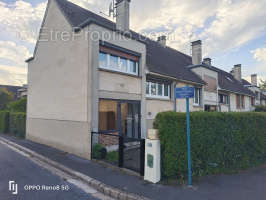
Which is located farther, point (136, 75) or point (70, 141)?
point (136, 75)

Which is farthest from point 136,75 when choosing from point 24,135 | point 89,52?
point 24,135

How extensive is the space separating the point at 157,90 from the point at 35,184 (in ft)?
26.2

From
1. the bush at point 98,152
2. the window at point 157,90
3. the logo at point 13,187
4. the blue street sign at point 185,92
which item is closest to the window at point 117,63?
the window at point 157,90

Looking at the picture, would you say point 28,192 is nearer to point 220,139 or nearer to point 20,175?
point 20,175

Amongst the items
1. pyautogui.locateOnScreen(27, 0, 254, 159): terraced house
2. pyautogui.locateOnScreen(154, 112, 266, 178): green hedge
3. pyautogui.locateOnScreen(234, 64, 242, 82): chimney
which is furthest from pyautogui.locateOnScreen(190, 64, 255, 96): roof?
pyautogui.locateOnScreen(154, 112, 266, 178): green hedge

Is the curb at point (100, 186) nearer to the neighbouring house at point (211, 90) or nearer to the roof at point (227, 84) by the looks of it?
the neighbouring house at point (211, 90)

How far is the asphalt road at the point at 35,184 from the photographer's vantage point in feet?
12.3

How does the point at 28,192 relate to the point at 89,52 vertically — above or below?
below

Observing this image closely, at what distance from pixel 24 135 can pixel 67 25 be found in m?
8.66

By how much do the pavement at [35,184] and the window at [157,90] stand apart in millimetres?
6552

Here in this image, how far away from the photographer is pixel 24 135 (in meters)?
11.7

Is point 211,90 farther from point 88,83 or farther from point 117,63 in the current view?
point 88,83

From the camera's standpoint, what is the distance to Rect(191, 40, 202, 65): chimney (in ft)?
49.1

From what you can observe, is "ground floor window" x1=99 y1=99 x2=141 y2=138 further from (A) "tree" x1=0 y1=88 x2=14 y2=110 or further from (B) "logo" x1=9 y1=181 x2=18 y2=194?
(A) "tree" x1=0 y1=88 x2=14 y2=110
